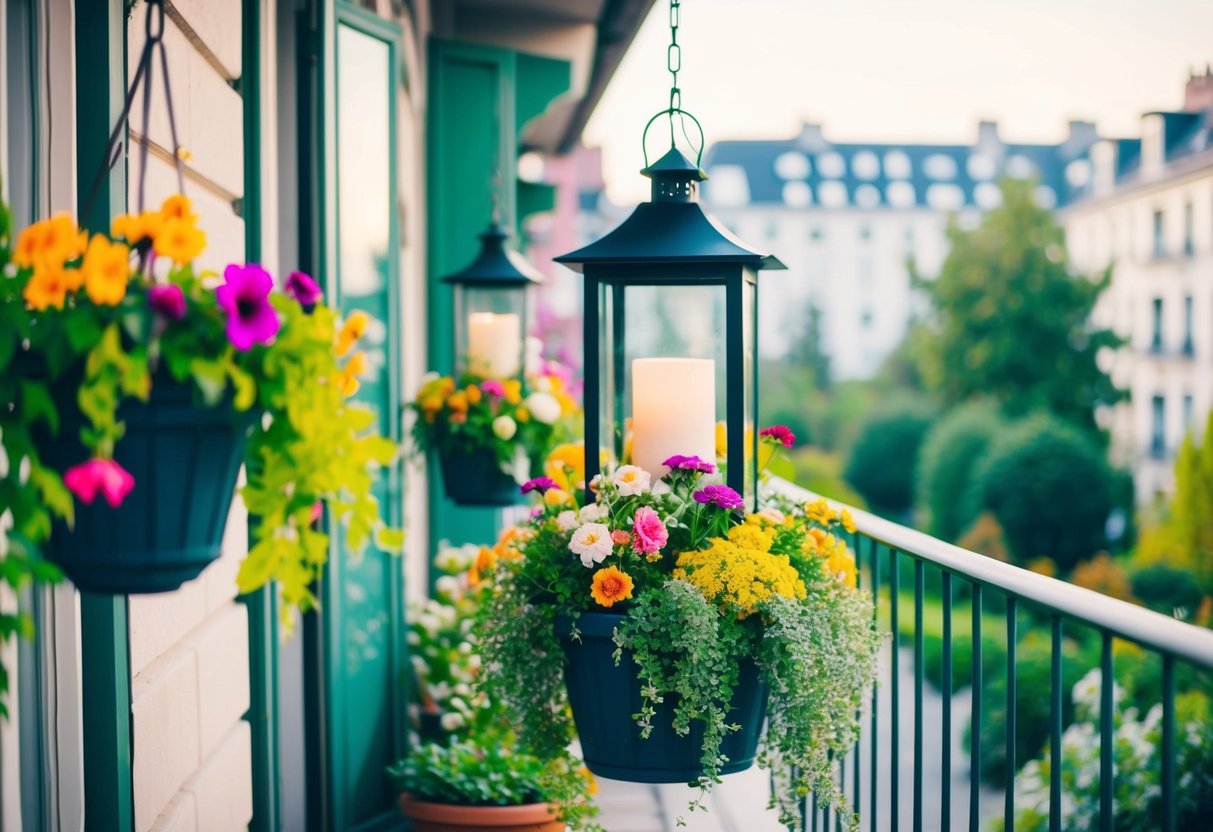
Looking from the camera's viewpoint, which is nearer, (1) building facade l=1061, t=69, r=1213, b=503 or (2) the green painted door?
(2) the green painted door

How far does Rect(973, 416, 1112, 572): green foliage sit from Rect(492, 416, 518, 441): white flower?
20.6m

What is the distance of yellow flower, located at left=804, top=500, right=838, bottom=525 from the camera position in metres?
2.11

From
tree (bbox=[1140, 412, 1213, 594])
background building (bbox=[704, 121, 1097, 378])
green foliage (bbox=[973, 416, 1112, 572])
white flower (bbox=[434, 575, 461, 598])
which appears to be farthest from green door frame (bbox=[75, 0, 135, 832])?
background building (bbox=[704, 121, 1097, 378])

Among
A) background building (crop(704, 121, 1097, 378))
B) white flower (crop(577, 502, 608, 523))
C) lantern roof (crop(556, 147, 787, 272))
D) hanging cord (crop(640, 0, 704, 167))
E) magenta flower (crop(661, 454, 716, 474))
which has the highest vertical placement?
background building (crop(704, 121, 1097, 378))

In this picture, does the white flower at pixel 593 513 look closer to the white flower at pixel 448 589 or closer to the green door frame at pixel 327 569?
the green door frame at pixel 327 569

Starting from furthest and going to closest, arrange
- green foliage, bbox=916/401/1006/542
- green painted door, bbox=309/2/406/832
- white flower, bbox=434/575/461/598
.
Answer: green foliage, bbox=916/401/1006/542 → white flower, bbox=434/575/461/598 → green painted door, bbox=309/2/406/832

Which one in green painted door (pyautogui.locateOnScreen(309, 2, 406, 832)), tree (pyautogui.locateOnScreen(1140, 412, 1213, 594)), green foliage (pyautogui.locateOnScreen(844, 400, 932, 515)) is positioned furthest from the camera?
green foliage (pyautogui.locateOnScreen(844, 400, 932, 515))

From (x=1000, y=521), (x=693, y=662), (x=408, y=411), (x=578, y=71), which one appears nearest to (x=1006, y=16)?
(x=1000, y=521)

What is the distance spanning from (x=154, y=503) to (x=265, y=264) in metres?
1.32

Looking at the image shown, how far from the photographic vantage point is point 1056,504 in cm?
2258

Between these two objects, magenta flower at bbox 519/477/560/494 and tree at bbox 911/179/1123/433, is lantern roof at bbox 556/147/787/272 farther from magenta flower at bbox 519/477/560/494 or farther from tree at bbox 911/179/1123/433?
tree at bbox 911/179/1123/433

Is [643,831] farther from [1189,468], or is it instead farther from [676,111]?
[1189,468]

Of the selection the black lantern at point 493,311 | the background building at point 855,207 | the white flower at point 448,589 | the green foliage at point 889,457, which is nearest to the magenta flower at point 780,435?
the black lantern at point 493,311

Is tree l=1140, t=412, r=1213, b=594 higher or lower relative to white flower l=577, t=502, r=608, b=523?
lower
